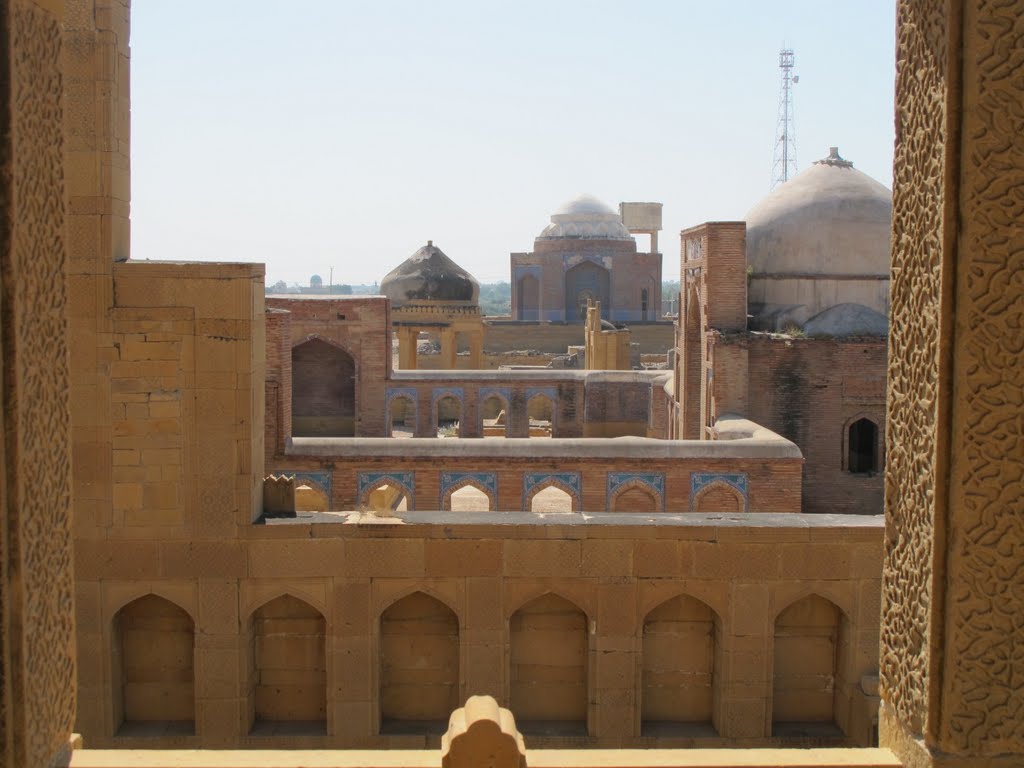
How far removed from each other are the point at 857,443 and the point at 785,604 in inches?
435

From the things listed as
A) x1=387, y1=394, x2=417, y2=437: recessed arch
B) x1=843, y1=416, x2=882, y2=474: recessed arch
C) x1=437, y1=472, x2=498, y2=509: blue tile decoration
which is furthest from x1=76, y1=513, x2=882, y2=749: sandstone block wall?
x1=387, y1=394, x2=417, y2=437: recessed arch

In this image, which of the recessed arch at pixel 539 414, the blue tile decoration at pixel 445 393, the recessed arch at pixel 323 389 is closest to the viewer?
the recessed arch at pixel 323 389

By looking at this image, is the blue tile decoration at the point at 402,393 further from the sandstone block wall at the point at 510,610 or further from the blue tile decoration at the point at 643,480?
the sandstone block wall at the point at 510,610

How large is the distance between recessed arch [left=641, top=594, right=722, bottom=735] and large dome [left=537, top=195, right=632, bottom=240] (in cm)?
4388

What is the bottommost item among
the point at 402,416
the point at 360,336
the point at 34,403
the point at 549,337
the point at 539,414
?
the point at 539,414

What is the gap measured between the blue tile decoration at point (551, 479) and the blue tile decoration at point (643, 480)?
388 millimetres

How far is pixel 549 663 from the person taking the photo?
7.21 m

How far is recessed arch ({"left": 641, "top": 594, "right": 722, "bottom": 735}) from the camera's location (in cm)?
714

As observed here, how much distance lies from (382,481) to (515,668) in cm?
681

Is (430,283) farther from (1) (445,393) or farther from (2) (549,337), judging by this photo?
(2) (549,337)

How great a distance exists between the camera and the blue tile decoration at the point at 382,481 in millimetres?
13727

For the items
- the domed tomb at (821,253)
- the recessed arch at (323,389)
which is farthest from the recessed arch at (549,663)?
the recessed arch at (323,389)

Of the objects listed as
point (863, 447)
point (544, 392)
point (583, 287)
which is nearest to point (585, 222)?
point (583, 287)

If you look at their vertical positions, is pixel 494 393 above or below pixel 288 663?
above
